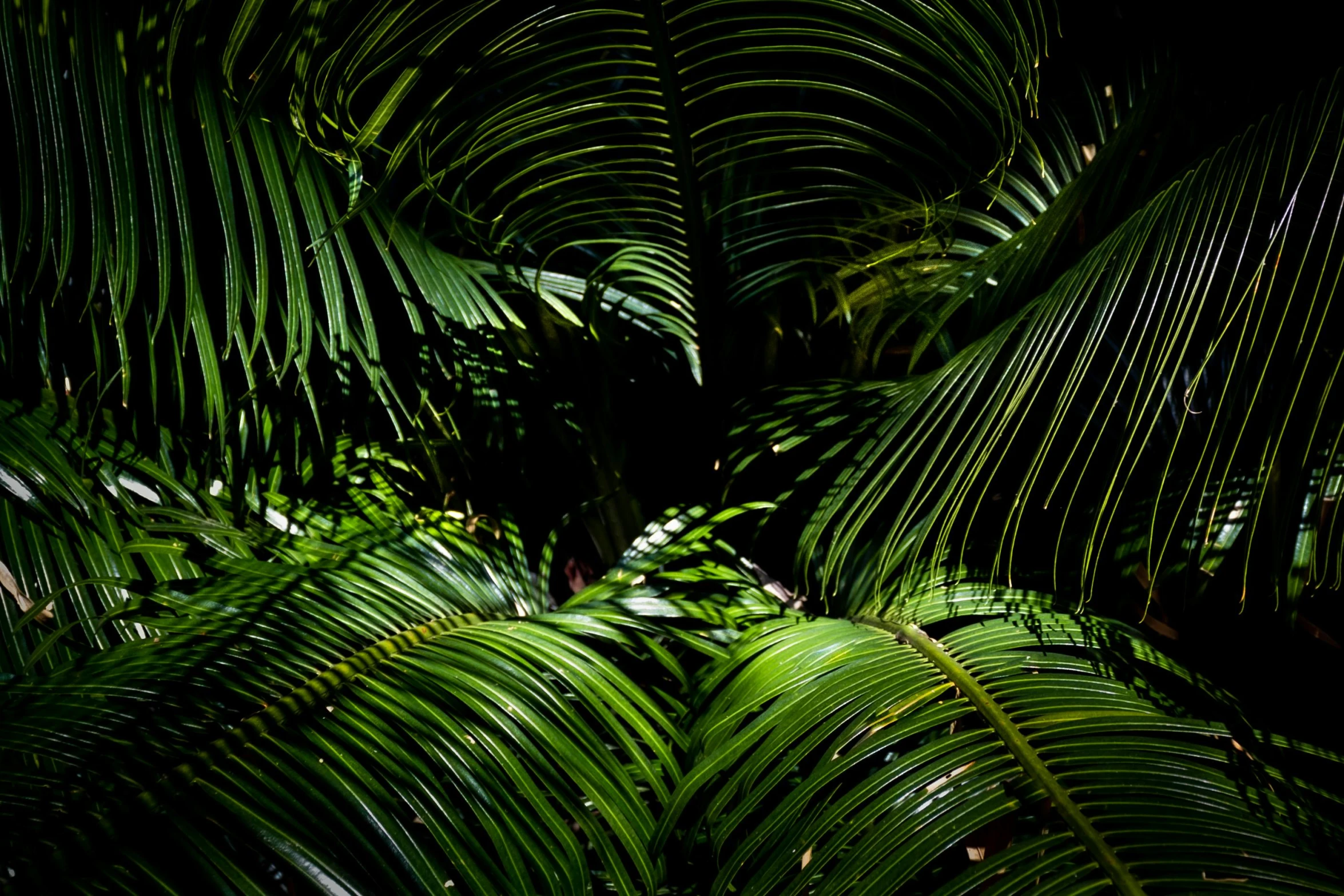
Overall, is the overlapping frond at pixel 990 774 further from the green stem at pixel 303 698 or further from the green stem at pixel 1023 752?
the green stem at pixel 303 698

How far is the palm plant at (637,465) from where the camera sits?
52 cm

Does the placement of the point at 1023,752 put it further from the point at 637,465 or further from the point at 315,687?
the point at 637,465

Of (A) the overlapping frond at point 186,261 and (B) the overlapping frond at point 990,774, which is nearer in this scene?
(B) the overlapping frond at point 990,774

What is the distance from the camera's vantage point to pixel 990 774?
54cm

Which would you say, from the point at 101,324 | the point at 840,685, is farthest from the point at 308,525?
the point at 840,685

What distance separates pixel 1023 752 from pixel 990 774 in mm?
27

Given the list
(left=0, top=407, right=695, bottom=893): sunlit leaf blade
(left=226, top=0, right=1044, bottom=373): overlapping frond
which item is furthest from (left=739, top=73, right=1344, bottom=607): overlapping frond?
(left=0, top=407, right=695, bottom=893): sunlit leaf blade

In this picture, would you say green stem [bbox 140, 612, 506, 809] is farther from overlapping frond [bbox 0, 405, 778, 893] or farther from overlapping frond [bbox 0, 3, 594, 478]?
overlapping frond [bbox 0, 3, 594, 478]

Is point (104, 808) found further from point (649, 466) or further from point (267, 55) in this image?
point (649, 466)

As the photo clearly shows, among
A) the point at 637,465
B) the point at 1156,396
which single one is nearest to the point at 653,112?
the point at 637,465

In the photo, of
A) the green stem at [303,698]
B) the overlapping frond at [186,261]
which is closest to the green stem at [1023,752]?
the green stem at [303,698]

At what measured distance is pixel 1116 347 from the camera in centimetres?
86

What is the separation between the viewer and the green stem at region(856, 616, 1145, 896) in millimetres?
452

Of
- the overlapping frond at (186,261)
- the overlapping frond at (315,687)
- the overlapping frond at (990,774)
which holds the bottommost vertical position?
the overlapping frond at (990,774)
